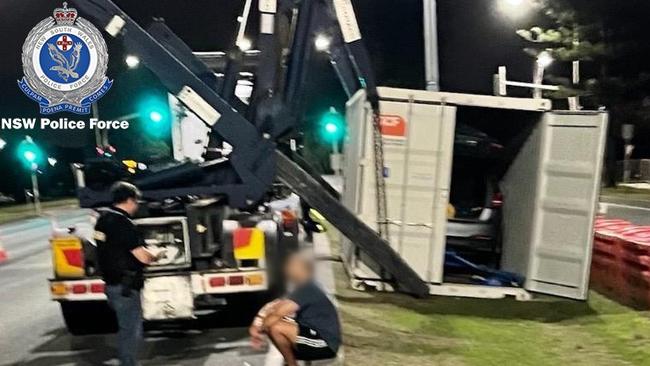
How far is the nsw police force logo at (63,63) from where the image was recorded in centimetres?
1775

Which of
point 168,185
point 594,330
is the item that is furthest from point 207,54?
point 594,330

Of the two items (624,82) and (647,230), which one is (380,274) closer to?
(647,230)

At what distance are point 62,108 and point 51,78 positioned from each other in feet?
12.8

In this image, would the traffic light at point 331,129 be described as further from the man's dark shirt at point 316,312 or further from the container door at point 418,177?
the man's dark shirt at point 316,312

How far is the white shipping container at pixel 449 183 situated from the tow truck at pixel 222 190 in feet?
2.07

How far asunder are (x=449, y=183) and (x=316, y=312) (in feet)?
16.4

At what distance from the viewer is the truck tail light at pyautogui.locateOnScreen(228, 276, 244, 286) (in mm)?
7996

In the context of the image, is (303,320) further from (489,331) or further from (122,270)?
(489,331)

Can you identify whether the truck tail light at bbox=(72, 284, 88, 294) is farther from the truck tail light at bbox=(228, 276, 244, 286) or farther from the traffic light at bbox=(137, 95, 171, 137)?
the traffic light at bbox=(137, 95, 171, 137)

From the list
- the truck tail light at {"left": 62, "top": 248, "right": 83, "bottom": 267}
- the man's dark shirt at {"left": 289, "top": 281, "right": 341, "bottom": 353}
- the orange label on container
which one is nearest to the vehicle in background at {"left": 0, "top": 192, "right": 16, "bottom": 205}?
the orange label on container

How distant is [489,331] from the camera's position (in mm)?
8445

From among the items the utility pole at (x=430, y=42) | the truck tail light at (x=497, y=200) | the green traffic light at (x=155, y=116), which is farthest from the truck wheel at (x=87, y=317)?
the utility pole at (x=430, y=42)

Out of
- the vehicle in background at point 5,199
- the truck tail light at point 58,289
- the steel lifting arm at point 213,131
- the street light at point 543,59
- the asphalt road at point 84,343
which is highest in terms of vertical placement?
the street light at point 543,59

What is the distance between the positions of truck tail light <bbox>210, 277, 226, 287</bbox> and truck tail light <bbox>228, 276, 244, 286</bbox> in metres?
0.07
